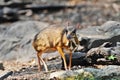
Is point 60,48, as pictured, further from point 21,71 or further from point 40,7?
point 40,7

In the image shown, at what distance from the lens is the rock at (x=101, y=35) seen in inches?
380

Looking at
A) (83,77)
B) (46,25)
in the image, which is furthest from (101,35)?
(46,25)

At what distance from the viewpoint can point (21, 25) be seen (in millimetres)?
14047

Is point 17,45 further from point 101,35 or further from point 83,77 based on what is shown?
point 83,77

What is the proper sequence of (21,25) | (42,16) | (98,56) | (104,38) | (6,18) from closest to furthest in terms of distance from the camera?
(98,56) → (104,38) → (21,25) → (6,18) → (42,16)

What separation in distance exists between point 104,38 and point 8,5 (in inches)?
442

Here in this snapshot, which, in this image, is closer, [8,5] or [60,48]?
[60,48]

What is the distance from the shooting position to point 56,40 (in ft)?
26.0

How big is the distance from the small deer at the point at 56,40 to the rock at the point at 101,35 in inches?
59.4

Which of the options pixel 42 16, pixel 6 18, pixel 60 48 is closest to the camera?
pixel 60 48

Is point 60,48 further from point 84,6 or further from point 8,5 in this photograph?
point 84,6

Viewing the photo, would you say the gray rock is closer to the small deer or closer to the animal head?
the small deer

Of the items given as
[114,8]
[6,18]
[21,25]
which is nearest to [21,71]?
[21,25]

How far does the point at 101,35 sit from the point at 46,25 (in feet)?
15.0
